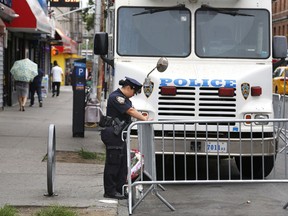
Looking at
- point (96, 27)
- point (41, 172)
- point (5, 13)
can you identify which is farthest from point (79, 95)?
point (5, 13)

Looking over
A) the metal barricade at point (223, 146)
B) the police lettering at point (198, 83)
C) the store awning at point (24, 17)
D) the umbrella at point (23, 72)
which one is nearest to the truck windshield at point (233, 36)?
the police lettering at point (198, 83)

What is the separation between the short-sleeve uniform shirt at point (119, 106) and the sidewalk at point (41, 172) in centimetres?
112

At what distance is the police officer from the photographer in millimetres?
7957

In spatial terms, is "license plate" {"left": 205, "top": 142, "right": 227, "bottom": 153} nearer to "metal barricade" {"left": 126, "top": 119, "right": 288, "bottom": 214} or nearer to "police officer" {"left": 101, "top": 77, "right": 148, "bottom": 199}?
"metal barricade" {"left": 126, "top": 119, "right": 288, "bottom": 214}

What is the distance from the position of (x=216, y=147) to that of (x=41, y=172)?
3.03 meters

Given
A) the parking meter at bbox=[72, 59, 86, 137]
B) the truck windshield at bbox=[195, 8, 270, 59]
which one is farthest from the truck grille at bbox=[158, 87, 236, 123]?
the parking meter at bbox=[72, 59, 86, 137]

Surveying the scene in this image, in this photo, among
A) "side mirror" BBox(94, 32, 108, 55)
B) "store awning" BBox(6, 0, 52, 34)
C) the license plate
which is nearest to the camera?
the license plate

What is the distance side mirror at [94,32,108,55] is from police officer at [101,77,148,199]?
6.97 feet

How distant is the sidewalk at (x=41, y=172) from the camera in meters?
7.77

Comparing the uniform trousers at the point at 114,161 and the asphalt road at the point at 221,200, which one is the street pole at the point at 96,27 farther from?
the uniform trousers at the point at 114,161

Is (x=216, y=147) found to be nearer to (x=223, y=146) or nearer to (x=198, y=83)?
(x=223, y=146)

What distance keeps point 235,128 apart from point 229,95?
0.83 metres

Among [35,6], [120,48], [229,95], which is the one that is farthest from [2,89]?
[229,95]

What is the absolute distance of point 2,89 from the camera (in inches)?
851
